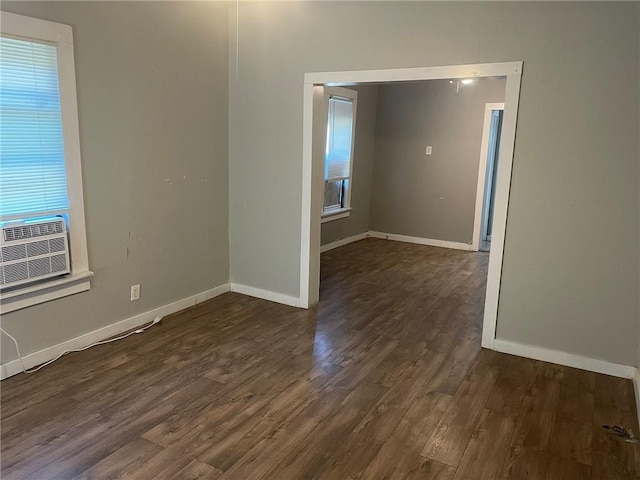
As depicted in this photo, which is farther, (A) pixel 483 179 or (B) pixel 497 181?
(A) pixel 483 179

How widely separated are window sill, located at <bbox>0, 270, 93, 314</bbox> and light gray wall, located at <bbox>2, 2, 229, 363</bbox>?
0.05m

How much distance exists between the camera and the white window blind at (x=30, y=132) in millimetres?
2619

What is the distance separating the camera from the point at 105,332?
3.38 meters

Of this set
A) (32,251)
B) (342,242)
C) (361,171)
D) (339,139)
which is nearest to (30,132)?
(32,251)

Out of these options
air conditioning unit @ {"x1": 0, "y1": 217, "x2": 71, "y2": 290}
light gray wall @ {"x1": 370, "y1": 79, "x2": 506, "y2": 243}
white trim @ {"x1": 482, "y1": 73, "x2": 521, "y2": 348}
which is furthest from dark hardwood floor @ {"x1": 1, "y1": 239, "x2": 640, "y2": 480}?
light gray wall @ {"x1": 370, "y1": 79, "x2": 506, "y2": 243}

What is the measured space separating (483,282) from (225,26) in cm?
353

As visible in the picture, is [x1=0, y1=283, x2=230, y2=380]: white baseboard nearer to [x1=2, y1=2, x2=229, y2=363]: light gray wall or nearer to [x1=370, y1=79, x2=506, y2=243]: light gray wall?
[x1=2, y1=2, x2=229, y2=363]: light gray wall

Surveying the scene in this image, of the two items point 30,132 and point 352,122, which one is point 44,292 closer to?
point 30,132

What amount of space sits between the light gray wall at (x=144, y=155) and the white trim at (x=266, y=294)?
32cm

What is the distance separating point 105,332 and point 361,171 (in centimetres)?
437

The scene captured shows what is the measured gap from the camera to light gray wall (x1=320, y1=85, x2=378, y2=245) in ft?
21.2

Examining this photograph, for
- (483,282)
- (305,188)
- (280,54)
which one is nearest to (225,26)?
(280,54)

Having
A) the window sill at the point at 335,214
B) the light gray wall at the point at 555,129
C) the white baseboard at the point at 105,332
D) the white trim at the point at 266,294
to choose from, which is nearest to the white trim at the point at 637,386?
the light gray wall at the point at 555,129

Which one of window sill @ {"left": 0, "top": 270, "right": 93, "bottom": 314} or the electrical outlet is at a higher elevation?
window sill @ {"left": 0, "top": 270, "right": 93, "bottom": 314}
